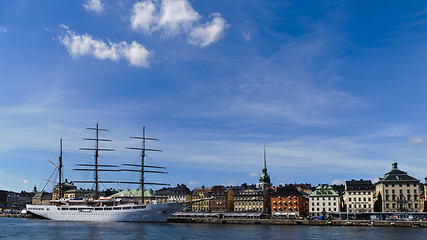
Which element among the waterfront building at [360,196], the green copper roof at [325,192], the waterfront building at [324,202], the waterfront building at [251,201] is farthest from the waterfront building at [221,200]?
the waterfront building at [360,196]

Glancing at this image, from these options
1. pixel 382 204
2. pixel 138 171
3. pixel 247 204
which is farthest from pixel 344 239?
pixel 247 204

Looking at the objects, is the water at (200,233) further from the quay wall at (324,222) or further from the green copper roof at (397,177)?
the green copper roof at (397,177)

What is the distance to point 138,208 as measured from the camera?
119 m

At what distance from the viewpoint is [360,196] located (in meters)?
134

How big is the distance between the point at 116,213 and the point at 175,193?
228ft

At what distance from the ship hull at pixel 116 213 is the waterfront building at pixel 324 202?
48002 millimetres

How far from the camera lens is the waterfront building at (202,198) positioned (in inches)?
6702

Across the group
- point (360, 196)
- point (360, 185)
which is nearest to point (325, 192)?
point (360, 185)

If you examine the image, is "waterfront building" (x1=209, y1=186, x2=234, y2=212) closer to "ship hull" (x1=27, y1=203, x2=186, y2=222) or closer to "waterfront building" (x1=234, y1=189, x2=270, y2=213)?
"waterfront building" (x1=234, y1=189, x2=270, y2=213)

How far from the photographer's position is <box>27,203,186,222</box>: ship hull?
118 metres

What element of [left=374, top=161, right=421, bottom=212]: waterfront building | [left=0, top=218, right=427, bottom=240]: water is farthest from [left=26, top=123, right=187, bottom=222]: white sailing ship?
[left=374, top=161, right=421, bottom=212]: waterfront building

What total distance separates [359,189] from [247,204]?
43.0 m

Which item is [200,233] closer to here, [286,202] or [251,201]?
[286,202]

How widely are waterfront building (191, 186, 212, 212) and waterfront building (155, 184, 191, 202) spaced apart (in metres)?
4.32
